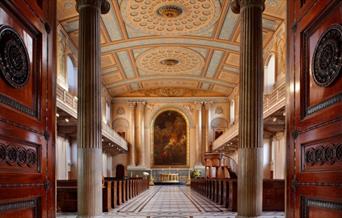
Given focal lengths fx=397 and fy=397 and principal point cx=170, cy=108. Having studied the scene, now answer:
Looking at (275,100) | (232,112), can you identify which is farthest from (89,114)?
(232,112)

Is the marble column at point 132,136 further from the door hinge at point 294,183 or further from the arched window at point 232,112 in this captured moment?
the door hinge at point 294,183

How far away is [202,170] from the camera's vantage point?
110 feet

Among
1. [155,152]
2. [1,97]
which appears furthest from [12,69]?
[155,152]

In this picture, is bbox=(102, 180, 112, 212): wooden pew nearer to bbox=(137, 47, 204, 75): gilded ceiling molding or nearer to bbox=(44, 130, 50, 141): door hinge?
bbox=(44, 130, 50, 141): door hinge

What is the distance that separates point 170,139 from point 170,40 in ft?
49.4

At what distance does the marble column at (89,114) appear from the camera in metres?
7.53

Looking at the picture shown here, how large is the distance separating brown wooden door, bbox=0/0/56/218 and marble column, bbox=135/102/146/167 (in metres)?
31.0

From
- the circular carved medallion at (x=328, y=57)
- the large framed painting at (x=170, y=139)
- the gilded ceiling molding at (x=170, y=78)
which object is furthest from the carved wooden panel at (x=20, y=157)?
the large framed painting at (x=170, y=139)

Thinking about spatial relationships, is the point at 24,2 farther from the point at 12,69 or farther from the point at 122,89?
the point at 122,89

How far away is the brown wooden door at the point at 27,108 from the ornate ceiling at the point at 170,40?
13.0 metres

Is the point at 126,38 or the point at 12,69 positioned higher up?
the point at 126,38

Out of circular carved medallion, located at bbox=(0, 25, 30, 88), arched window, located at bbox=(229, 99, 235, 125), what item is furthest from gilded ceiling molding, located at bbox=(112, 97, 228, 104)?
circular carved medallion, located at bbox=(0, 25, 30, 88)

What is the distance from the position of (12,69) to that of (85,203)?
16.6ft

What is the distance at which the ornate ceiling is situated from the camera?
17.3 metres
